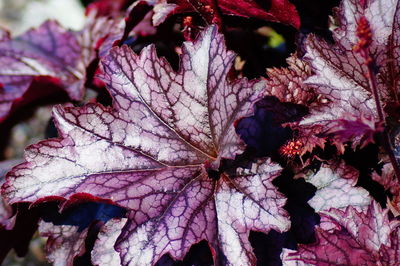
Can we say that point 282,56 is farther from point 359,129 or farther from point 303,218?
point 359,129

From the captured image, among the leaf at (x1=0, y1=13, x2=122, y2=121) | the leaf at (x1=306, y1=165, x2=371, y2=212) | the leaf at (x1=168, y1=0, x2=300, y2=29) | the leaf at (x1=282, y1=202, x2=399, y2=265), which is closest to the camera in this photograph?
the leaf at (x1=282, y1=202, x2=399, y2=265)

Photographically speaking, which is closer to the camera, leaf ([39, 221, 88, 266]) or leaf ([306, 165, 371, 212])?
leaf ([306, 165, 371, 212])

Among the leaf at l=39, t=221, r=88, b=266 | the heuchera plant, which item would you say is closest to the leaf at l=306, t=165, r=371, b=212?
the heuchera plant

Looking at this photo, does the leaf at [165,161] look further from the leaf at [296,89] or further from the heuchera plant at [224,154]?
the leaf at [296,89]

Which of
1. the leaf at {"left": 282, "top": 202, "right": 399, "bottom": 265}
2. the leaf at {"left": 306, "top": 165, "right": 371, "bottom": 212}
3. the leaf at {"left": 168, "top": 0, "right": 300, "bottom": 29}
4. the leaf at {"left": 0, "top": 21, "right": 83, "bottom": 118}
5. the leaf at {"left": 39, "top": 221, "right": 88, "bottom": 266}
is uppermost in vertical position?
the leaf at {"left": 0, "top": 21, "right": 83, "bottom": 118}

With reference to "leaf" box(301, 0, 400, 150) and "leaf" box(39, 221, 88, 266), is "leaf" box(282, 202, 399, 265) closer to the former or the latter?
"leaf" box(301, 0, 400, 150)

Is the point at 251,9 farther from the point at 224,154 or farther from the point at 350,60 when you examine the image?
the point at 224,154

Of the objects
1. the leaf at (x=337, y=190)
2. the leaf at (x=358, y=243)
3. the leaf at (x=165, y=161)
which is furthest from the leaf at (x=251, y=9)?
the leaf at (x=358, y=243)
